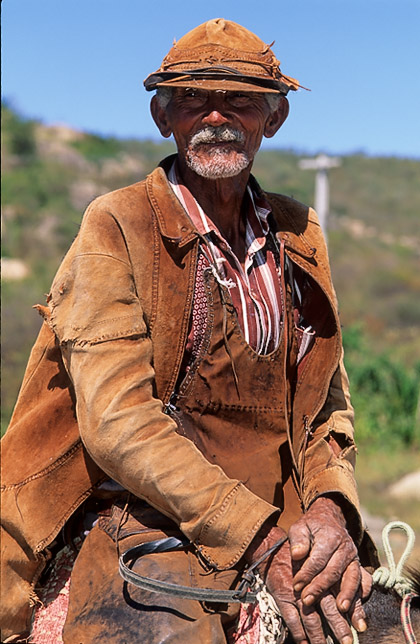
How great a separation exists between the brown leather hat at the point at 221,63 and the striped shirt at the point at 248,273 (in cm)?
35

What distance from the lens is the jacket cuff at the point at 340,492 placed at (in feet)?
9.21

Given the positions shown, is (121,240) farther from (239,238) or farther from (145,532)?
A: (145,532)

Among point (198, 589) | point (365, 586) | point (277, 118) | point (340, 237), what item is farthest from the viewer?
point (340, 237)

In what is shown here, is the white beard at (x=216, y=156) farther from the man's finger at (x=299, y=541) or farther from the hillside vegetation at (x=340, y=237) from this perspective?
the hillside vegetation at (x=340, y=237)

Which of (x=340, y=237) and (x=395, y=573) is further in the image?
(x=340, y=237)

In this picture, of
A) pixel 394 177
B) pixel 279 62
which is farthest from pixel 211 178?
pixel 394 177

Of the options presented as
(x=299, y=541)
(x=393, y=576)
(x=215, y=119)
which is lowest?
(x=393, y=576)

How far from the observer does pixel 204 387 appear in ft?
9.27

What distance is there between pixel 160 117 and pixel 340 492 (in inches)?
57.9

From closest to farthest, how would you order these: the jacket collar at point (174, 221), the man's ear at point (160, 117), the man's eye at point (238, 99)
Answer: the jacket collar at point (174, 221), the man's eye at point (238, 99), the man's ear at point (160, 117)

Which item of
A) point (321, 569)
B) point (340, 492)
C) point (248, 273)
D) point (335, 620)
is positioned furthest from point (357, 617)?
point (248, 273)

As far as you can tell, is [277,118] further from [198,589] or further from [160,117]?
[198,589]

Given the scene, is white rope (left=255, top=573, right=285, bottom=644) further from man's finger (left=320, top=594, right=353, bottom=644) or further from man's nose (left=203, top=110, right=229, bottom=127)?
man's nose (left=203, top=110, right=229, bottom=127)

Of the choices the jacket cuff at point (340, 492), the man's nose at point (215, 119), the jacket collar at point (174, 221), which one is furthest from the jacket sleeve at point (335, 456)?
the man's nose at point (215, 119)
